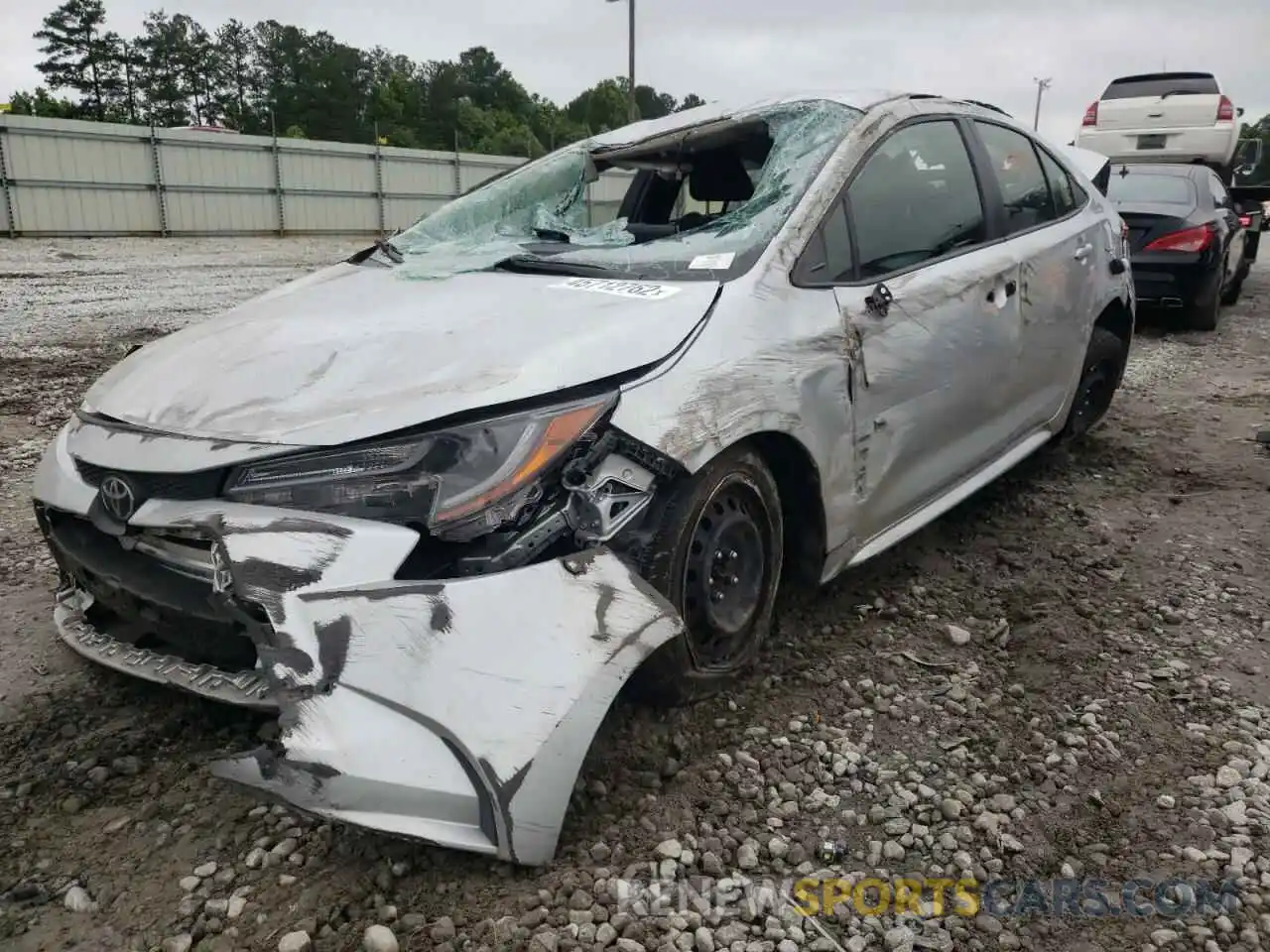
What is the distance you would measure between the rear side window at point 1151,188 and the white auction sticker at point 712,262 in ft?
24.2

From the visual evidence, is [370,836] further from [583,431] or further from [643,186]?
[643,186]

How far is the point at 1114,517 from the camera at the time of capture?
13.0 ft

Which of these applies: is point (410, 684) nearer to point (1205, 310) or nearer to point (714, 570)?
point (714, 570)

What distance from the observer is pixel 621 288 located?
246cm

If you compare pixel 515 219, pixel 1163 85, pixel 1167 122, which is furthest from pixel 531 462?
pixel 1163 85

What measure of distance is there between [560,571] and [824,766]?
0.90 meters

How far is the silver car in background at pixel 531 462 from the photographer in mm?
1751

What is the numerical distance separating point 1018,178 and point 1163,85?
1128 cm

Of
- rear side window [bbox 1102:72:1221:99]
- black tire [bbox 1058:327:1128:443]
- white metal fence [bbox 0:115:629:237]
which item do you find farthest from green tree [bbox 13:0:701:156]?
black tire [bbox 1058:327:1128:443]

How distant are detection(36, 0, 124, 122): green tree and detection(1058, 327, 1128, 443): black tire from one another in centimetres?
6112

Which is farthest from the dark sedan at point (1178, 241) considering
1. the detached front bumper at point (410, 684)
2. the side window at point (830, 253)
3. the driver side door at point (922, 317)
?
the detached front bumper at point (410, 684)

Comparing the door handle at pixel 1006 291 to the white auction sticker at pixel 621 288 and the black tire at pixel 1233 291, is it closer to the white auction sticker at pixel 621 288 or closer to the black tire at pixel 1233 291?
the white auction sticker at pixel 621 288

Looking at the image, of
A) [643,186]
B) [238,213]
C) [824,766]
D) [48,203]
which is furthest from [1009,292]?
[238,213]

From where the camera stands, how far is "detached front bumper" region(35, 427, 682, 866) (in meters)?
1.73
